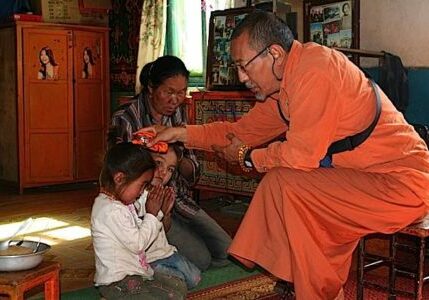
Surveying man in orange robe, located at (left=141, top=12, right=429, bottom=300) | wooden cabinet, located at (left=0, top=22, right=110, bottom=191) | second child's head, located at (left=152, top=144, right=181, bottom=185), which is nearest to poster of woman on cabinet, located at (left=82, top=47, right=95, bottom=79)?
wooden cabinet, located at (left=0, top=22, right=110, bottom=191)

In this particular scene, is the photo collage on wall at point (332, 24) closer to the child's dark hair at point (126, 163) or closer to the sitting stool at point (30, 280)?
the child's dark hair at point (126, 163)

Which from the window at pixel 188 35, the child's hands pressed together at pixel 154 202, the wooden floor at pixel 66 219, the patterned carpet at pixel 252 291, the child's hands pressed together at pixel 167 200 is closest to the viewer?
the child's hands pressed together at pixel 154 202

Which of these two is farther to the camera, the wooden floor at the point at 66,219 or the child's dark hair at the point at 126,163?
the wooden floor at the point at 66,219

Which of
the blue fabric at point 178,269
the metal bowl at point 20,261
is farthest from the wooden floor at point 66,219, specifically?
the metal bowl at point 20,261

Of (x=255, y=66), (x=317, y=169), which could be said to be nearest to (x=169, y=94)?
(x=255, y=66)

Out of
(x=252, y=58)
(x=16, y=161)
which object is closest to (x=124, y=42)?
(x=16, y=161)

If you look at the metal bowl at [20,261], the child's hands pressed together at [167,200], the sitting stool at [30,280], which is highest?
the child's hands pressed together at [167,200]

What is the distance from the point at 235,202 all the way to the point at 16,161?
2432mm

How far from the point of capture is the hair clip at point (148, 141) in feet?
9.30

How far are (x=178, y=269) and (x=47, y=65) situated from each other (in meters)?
4.33

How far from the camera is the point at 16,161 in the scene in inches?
267

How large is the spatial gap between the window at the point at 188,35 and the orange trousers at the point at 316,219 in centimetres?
401

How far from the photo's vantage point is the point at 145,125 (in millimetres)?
3307

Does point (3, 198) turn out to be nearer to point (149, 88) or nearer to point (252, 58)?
point (149, 88)
